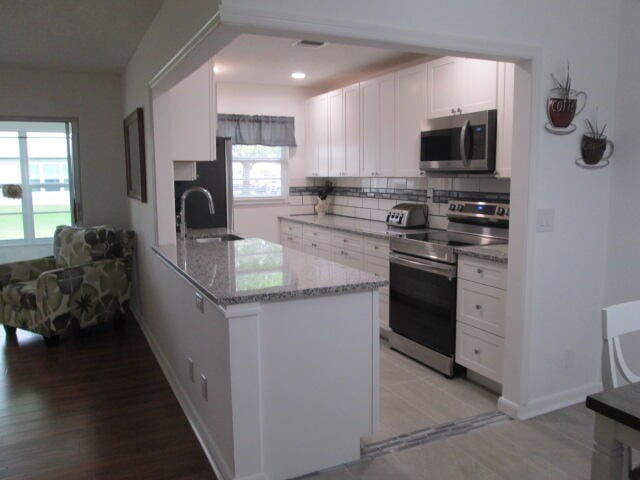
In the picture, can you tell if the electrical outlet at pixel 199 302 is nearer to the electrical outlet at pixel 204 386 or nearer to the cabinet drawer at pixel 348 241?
the electrical outlet at pixel 204 386

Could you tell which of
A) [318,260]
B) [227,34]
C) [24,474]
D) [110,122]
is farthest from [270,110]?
[24,474]

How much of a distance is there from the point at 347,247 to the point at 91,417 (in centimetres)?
253

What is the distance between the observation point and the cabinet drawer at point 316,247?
16.9 ft

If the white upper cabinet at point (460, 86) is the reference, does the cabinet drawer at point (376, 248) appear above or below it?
below

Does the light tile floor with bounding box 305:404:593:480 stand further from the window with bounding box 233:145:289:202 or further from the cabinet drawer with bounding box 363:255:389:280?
the window with bounding box 233:145:289:202

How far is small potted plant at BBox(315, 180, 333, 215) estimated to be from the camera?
629cm

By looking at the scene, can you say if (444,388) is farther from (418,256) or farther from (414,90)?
(414,90)

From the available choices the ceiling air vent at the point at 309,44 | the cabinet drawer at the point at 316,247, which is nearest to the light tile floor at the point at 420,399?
the cabinet drawer at the point at 316,247

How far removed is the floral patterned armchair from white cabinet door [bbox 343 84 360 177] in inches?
87.4

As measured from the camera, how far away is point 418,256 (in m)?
3.73

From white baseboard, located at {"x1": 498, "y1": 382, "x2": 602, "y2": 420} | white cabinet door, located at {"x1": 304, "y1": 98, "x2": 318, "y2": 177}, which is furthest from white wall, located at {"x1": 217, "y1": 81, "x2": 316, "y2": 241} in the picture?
white baseboard, located at {"x1": 498, "y1": 382, "x2": 602, "y2": 420}

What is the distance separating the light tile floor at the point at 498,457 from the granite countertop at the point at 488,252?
3.01ft

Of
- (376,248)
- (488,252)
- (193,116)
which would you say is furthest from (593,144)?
→ (193,116)

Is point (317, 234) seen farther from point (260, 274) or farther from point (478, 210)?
point (260, 274)
